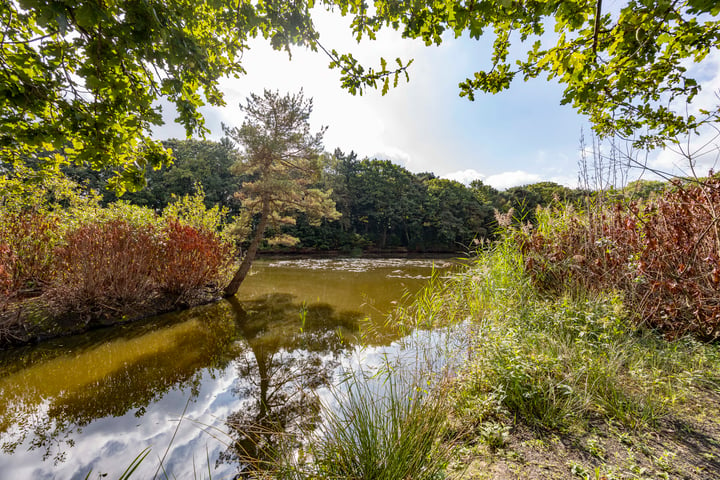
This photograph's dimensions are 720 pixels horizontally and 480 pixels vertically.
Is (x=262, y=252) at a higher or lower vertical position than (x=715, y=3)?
lower

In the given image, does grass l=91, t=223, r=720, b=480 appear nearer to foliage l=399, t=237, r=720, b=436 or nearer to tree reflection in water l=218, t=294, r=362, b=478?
foliage l=399, t=237, r=720, b=436

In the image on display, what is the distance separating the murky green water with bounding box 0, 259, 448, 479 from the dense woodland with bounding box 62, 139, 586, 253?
2020 cm

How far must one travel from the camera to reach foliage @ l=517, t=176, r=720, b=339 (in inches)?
110

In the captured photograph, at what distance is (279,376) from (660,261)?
5145 mm

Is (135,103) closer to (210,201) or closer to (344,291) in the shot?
(344,291)

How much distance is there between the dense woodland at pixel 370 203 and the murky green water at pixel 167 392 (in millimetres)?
20205

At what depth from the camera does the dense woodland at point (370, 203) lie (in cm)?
2673

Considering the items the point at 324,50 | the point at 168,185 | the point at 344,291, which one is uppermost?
the point at 168,185

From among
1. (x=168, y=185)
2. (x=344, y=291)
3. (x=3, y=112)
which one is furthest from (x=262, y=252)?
(x=3, y=112)

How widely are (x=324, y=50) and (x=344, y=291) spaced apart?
887 cm

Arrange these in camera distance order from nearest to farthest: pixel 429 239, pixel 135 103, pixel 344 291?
pixel 135 103 < pixel 344 291 < pixel 429 239

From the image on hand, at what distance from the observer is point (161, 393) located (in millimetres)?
3502

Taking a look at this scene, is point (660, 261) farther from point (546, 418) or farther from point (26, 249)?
point (26, 249)

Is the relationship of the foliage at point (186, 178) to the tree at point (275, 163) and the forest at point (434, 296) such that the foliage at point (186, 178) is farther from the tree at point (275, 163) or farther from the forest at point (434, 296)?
the forest at point (434, 296)
